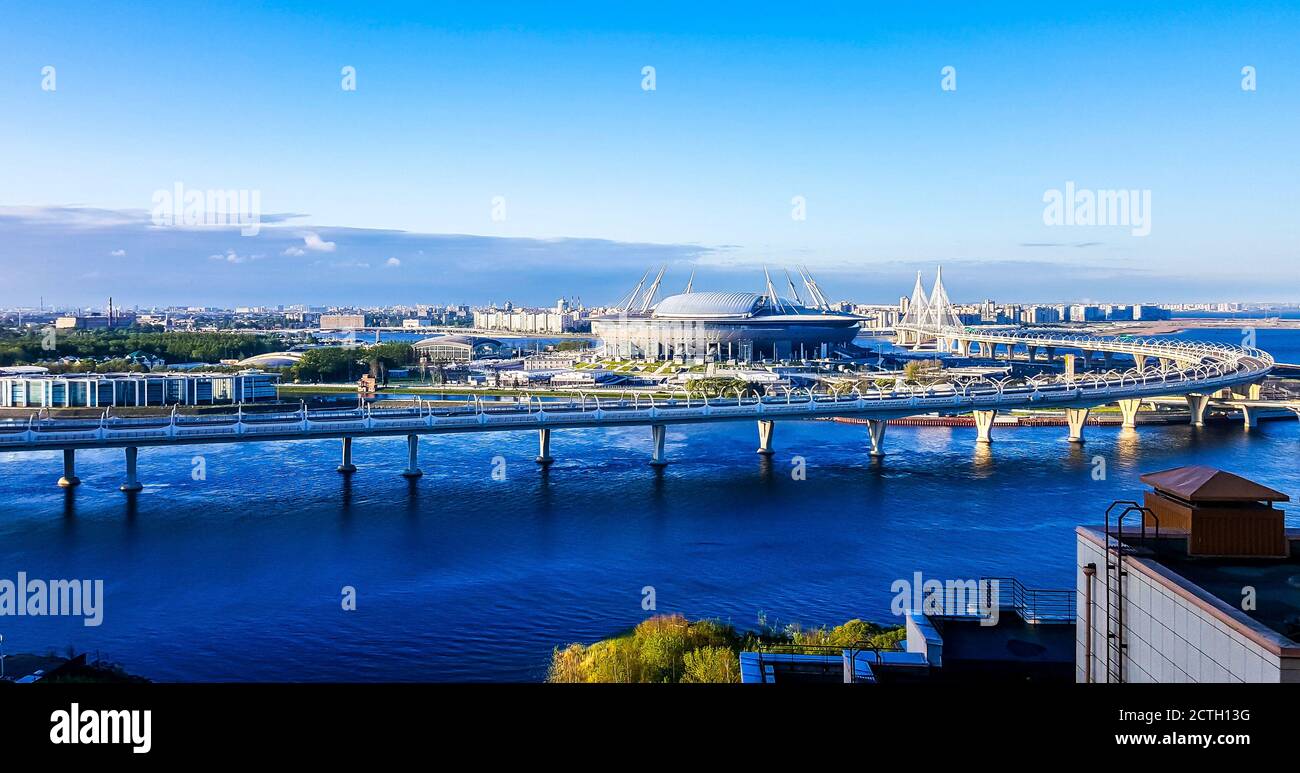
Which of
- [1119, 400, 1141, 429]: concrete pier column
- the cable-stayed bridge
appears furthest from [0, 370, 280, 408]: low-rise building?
[1119, 400, 1141, 429]: concrete pier column

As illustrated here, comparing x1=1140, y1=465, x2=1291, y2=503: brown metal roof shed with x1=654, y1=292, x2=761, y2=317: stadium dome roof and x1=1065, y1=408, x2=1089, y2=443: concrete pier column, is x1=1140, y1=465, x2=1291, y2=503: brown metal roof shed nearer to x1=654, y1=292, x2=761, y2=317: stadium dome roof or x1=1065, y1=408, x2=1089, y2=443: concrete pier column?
x1=1065, y1=408, x2=1089, y2=443: concrete pier column

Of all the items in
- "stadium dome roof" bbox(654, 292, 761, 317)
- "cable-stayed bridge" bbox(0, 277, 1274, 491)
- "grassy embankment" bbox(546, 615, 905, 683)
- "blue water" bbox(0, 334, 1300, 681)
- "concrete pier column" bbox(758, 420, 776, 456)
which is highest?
"stadium dome roof" bbox(654, 292, 761, 317)

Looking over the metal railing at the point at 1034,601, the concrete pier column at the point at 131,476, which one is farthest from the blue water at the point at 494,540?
the metal railing at the point at 1034,601

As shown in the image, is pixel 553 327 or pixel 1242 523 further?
pixel 553 327

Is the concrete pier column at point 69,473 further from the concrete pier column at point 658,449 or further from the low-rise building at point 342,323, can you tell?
the low-rise building at point 342,323

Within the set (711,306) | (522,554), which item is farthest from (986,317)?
(522,554)

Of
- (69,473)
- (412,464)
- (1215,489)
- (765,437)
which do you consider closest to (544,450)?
(412,464)
